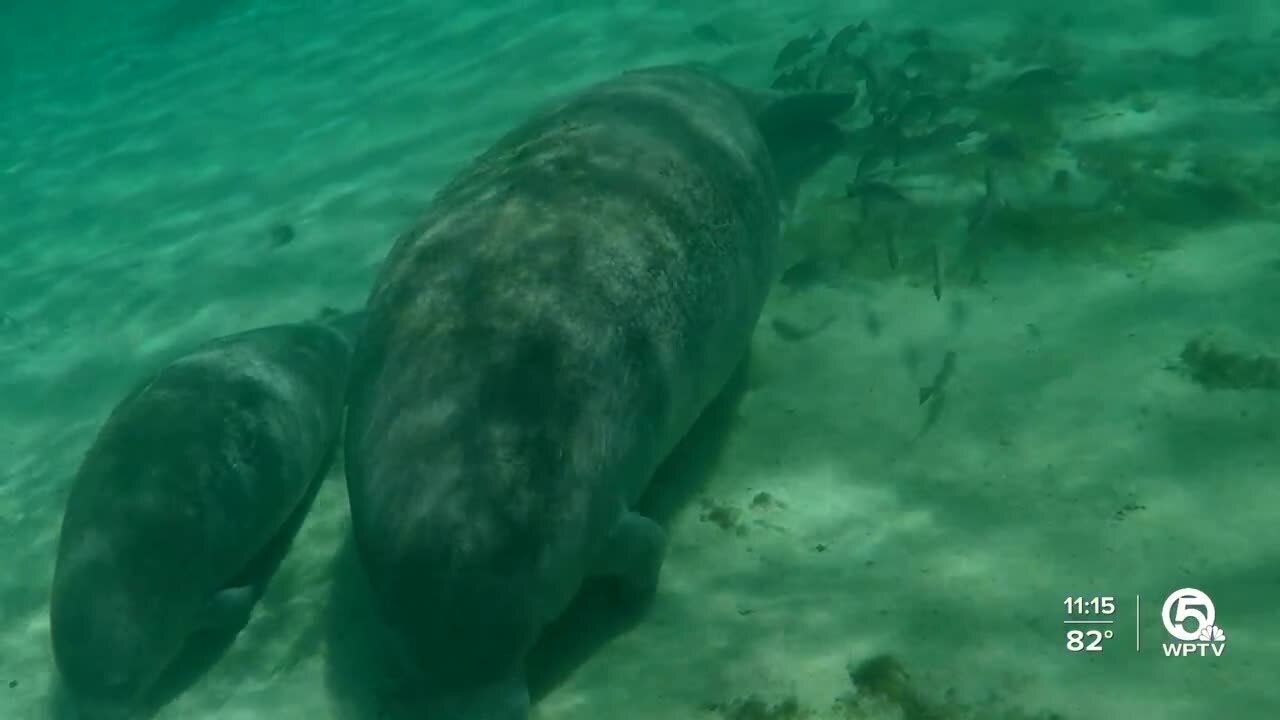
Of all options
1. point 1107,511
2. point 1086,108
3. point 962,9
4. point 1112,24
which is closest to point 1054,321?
point 1107,511

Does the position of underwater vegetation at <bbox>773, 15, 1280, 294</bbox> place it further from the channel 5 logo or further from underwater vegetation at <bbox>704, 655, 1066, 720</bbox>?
underwater vegetation at <bbox>704, 655, 1066, 720</bbox>

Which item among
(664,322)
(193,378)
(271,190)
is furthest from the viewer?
(271,190)

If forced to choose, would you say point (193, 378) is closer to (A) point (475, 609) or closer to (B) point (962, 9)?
(A) point (475, 609)

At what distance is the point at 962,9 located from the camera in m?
10.5

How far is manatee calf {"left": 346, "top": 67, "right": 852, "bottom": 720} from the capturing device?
11.5 ft

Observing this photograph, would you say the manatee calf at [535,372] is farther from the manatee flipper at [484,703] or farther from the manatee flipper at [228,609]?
the manatee flipper at [228,609]

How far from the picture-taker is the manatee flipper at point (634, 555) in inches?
152

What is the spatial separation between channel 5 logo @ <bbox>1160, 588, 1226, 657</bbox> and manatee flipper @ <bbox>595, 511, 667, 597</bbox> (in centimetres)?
199

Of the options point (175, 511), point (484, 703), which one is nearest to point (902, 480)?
point (484, 703)

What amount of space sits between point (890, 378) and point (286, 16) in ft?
71.9

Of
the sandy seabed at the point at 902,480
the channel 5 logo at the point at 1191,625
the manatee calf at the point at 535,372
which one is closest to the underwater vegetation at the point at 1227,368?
the sandy seabed at the point at 902,480

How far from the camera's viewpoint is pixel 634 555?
3.90 meters
